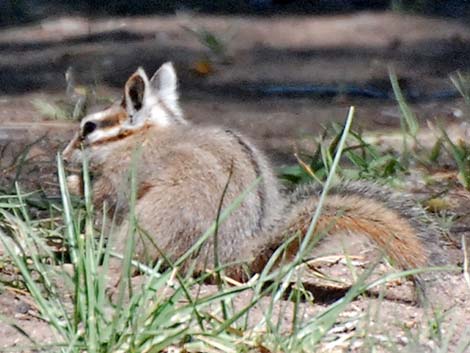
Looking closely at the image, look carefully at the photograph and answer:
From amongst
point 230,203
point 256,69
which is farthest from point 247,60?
point 230,203

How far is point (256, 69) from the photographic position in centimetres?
899

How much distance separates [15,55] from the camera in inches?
372

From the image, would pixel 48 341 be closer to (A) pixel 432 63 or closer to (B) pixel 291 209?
(B) pixel 291 209

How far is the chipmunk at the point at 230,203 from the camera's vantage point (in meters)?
4.49

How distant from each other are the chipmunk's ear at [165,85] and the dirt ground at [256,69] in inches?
28.0

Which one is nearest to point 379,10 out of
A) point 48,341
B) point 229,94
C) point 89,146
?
point 229,94

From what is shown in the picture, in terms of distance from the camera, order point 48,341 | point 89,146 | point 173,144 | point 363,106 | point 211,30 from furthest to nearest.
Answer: point 211,30 < point 363,106 < point 89,146 < point 173,144 < point 48,341

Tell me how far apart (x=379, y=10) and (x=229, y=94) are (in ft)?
8.24

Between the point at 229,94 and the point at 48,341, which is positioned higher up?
the point at 48,341

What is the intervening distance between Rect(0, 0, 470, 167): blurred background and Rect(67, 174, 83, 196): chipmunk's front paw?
973 mm

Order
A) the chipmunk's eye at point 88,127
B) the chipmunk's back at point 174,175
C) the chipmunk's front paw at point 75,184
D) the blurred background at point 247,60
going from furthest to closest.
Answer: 1. the blurred background at point 247,60
2. the chipmunk's eye at point 88,127
3. the chipmunk's front paw at point 75,184
4. the chipmunk's back at point 174,175

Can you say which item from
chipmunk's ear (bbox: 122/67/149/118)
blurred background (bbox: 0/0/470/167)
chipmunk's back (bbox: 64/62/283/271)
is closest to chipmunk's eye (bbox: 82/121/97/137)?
chipmunk's back (bbox: 64/62/283/271)

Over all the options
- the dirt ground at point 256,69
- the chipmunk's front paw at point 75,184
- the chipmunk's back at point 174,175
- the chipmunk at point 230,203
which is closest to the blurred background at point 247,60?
the dirt ground at point 256,69

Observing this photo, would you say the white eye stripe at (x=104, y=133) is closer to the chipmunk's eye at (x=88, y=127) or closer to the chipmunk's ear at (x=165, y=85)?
the chipmunk's eye at (x=88, y=127)
